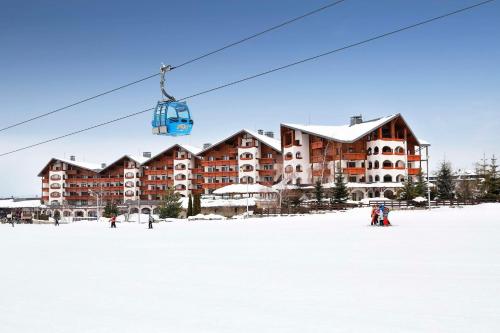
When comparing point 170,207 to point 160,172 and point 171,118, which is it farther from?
point 171,118

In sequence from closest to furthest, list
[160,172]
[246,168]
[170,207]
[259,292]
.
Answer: [259,292] < [170,207] < [246,168] < [160,172]

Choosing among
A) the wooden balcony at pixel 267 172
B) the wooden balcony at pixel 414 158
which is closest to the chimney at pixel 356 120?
the wooden balcony at pixel 414 158

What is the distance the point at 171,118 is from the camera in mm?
19547

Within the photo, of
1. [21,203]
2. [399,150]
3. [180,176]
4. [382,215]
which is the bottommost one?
[382,215]

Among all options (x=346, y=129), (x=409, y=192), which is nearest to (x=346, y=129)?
(x=346, y=129)

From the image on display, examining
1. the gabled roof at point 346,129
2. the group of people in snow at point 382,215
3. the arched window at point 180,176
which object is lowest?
the group of people in snow at point 382,215

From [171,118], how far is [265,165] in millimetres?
65280

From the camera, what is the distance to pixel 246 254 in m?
15.3

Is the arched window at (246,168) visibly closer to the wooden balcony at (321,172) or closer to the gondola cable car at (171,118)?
the wooden balcony at (321,172)

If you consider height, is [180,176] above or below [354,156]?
below

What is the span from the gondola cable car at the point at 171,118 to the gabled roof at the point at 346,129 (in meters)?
49.9

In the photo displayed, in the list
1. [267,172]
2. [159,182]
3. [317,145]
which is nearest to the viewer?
[317,145]

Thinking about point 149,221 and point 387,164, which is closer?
point 149,221

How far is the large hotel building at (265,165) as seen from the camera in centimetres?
7038
